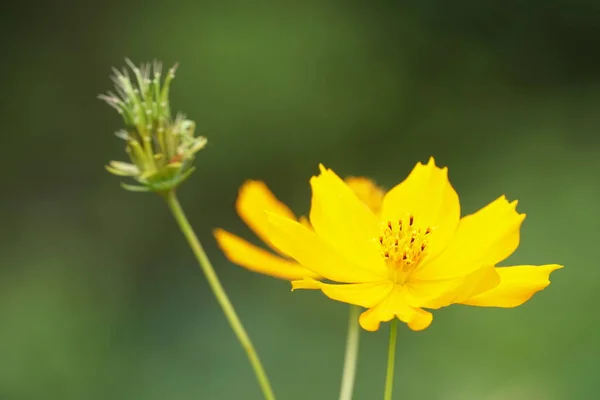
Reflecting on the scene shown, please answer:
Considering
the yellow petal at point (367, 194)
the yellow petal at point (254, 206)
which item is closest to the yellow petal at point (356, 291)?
the yellow petal at point (254, 206)

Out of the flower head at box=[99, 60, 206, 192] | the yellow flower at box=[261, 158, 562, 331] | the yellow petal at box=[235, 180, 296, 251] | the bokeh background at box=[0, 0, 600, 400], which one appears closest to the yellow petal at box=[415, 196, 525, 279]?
the yellow flower at box=[261, 158, 562, 331]

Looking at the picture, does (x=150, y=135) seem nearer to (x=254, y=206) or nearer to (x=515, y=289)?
(x=254, y=206)

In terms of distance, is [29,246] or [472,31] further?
[472,31]

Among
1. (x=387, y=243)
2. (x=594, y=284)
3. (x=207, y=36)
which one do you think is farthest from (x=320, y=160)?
(x=387, y=243)

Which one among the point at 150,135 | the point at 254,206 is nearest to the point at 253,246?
the point at 254,206

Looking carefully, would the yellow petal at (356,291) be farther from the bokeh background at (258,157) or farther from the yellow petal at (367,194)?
the bokeh background at (258,157)

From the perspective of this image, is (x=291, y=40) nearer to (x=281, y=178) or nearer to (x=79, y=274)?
(x=281, y=178)

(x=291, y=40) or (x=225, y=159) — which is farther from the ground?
(x=291, y=40)
